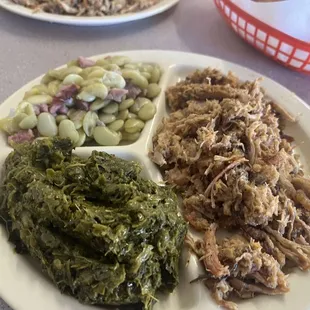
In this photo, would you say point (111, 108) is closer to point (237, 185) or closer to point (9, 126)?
point (9, 126)

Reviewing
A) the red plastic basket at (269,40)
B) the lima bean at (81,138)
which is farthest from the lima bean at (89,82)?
the red plastic basket at (269,40)

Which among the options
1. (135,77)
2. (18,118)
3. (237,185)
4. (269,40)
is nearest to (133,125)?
(135,77)

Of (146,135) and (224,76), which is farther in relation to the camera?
(224,76)

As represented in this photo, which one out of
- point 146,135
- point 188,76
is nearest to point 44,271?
point 146,135

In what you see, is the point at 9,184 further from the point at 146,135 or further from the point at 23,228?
the point at 146,135

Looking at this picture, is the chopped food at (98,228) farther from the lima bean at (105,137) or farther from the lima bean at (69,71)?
the lima bean at (69,71)

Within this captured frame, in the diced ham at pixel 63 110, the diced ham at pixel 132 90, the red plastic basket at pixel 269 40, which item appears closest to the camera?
the diced ham at pixel 63 110
